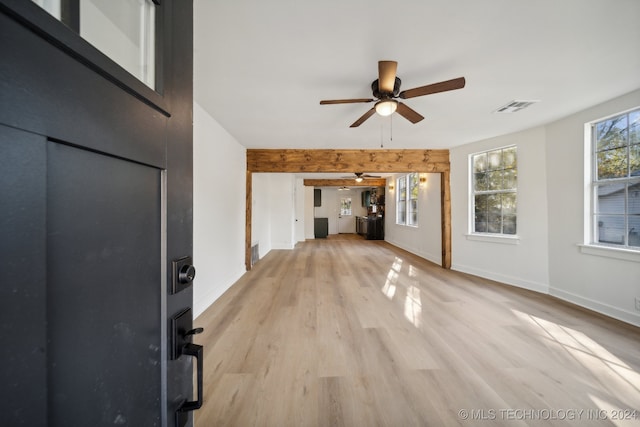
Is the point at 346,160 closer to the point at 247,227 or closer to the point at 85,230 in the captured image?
the point at 247,227

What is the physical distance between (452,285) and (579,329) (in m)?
1.50

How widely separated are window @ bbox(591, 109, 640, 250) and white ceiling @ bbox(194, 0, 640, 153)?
14.7 inches

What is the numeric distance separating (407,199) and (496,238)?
123 inches

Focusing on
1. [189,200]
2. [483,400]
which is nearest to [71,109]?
[189,200]

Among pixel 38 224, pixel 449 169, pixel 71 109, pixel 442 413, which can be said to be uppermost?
pixel 449 169

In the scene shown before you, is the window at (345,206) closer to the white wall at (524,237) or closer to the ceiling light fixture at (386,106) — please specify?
the white wall at (524,237)

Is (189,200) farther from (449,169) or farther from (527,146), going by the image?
(449,169)

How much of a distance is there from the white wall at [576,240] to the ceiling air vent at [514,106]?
0.83 m

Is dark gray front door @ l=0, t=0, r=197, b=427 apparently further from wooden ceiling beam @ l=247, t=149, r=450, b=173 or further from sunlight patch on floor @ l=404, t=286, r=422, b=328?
wooden ceiling beam @ l=247, t=149, r=450, b=173

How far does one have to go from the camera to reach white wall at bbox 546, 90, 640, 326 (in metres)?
2.70

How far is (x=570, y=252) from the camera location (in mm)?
3303

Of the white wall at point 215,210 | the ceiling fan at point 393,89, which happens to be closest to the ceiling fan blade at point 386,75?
the ceiling fan at point 393,89

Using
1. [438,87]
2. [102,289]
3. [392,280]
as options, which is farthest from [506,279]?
[102,289]

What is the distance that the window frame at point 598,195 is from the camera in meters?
2.74
